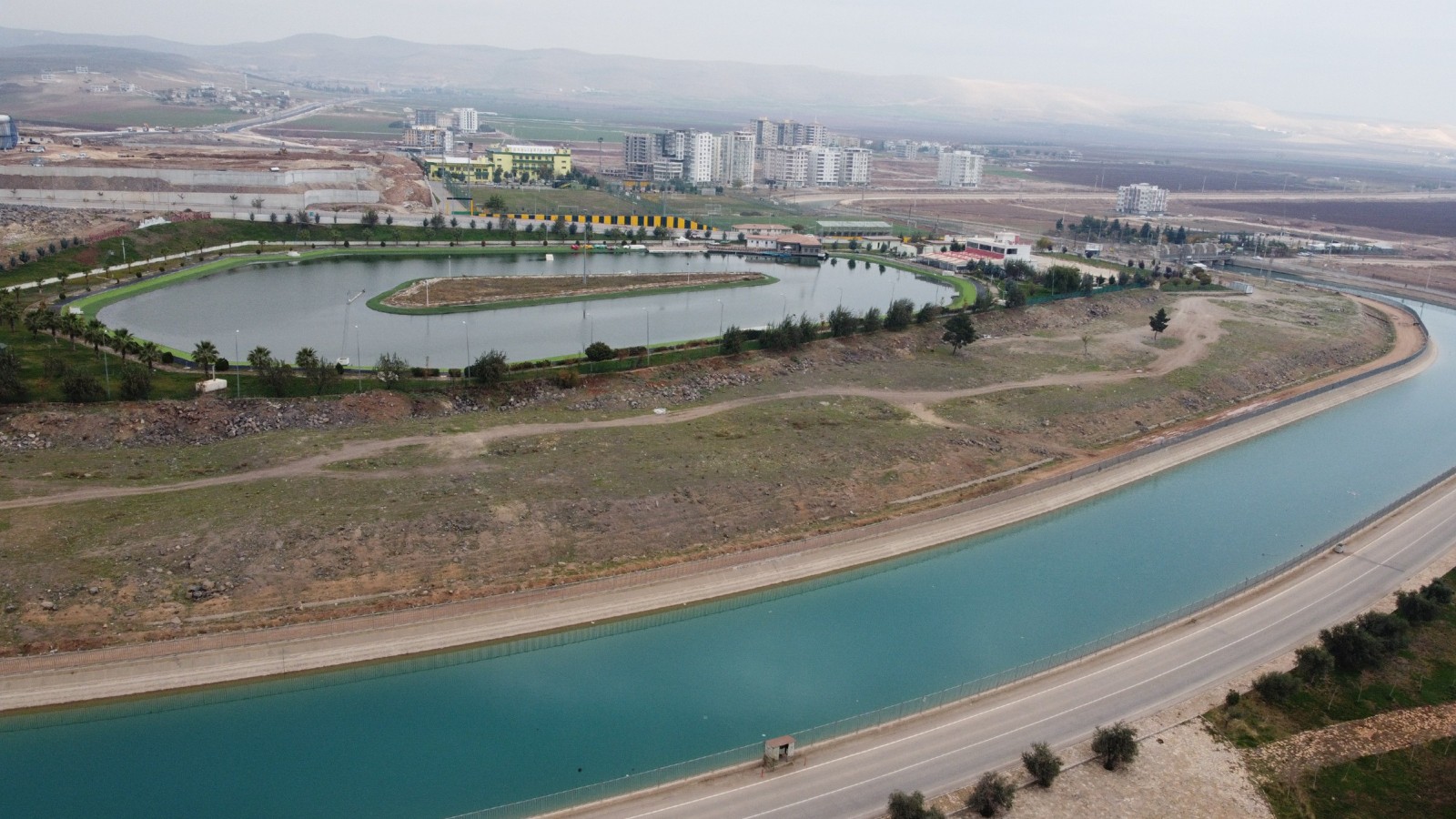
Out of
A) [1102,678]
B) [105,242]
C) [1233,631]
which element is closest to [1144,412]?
[1233,631]

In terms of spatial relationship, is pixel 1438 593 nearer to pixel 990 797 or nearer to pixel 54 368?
pixel 990 797

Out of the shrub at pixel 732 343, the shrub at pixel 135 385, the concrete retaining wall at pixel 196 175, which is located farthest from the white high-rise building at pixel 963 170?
the shrub at pixel 135 385

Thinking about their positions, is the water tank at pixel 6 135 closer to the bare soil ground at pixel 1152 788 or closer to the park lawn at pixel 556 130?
the park lawn at pixel 556 130

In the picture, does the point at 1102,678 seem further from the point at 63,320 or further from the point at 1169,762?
the point at 63,320

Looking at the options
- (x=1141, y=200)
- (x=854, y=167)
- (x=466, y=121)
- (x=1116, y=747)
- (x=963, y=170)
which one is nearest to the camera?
(x=1116, y=747)

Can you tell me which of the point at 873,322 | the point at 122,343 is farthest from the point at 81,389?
the point at 873,322
